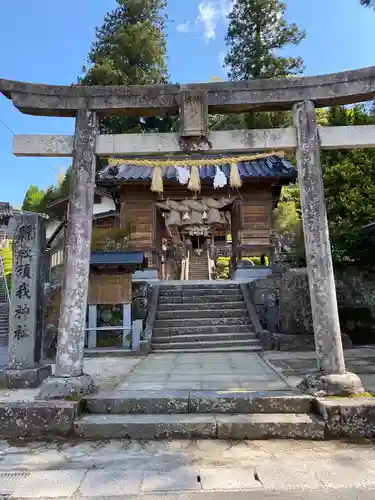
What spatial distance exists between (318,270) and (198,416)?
262cm

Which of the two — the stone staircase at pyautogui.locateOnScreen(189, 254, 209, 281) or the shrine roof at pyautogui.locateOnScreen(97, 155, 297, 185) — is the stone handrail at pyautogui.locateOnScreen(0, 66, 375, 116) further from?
the stone staircase at pyautogui.locateOnScreen(189, 254, 209, 281)

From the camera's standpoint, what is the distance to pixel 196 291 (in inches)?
512

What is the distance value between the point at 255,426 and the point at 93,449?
6.26ft

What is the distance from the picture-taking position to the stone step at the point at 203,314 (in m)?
11.8

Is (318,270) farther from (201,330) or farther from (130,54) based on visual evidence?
(130,54)

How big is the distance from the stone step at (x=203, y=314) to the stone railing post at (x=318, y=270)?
6300mm

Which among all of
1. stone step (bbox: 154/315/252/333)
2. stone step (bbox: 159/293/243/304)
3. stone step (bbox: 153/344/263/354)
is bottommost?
stone step (bbox: 153/344/263/354)

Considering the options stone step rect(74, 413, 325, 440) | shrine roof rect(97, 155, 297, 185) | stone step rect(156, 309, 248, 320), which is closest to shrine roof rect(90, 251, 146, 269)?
stone step rect(156, 309, 248, 320)

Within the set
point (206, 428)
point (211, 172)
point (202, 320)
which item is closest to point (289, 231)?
point (211, 172)

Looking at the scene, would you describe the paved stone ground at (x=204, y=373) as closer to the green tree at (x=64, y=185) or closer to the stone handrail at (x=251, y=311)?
the stone handrail at (x=251, y=311)

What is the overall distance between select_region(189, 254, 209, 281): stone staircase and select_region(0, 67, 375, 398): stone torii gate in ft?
68.3

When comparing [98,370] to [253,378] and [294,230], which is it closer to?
[253,378]

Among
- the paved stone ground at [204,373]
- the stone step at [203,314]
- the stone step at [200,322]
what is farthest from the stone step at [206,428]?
the stone step at [203,314]

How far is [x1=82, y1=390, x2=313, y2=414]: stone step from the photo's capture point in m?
5.00
